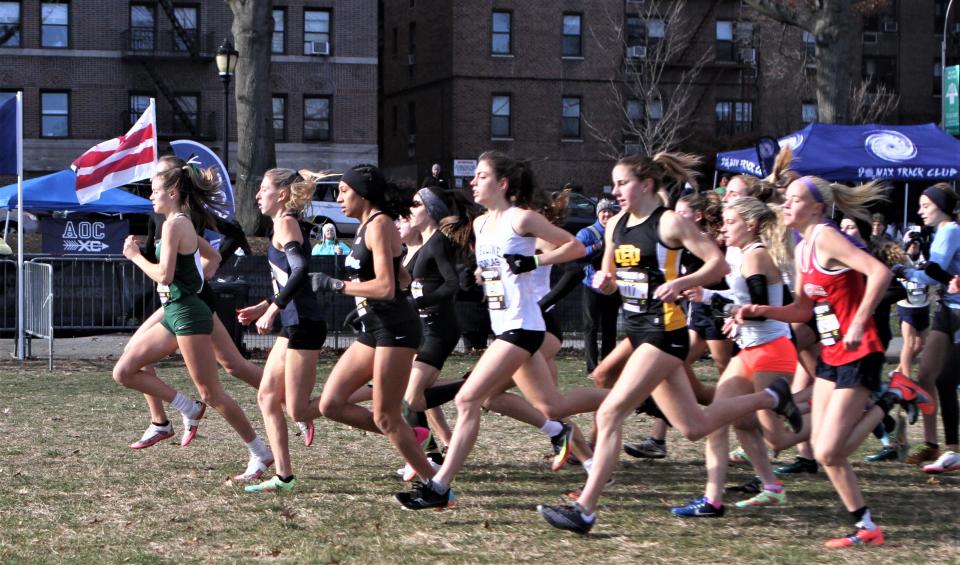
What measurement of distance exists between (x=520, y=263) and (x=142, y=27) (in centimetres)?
4170

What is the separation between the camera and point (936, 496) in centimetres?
801

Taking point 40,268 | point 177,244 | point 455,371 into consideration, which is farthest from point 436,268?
point 40,268

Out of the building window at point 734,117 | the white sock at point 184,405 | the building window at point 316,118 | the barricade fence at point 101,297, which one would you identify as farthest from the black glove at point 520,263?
the building window at point 734,117

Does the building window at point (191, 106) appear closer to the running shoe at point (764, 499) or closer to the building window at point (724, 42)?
the building window at point (724, 42)

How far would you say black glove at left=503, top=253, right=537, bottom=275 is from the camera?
706cm

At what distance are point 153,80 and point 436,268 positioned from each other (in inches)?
1555

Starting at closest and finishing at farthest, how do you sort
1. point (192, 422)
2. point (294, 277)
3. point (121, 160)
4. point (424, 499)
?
point (424, 499) < point (294, 277) < point (192, 422) < point (121, 160)

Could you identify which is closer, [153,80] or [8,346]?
[8,346]

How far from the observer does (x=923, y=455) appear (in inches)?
364

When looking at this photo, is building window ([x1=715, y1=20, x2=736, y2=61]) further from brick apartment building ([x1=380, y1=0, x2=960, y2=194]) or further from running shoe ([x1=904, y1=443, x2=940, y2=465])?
running shoe ([x1=904, y1=443, x2=940, y2=465])

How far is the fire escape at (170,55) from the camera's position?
148 feet

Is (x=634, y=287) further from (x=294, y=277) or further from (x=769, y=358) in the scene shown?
(x=294, y=277)

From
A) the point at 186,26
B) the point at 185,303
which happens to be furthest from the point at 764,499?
the point at 186,26

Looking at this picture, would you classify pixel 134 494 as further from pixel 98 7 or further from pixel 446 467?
pixel 98 7
